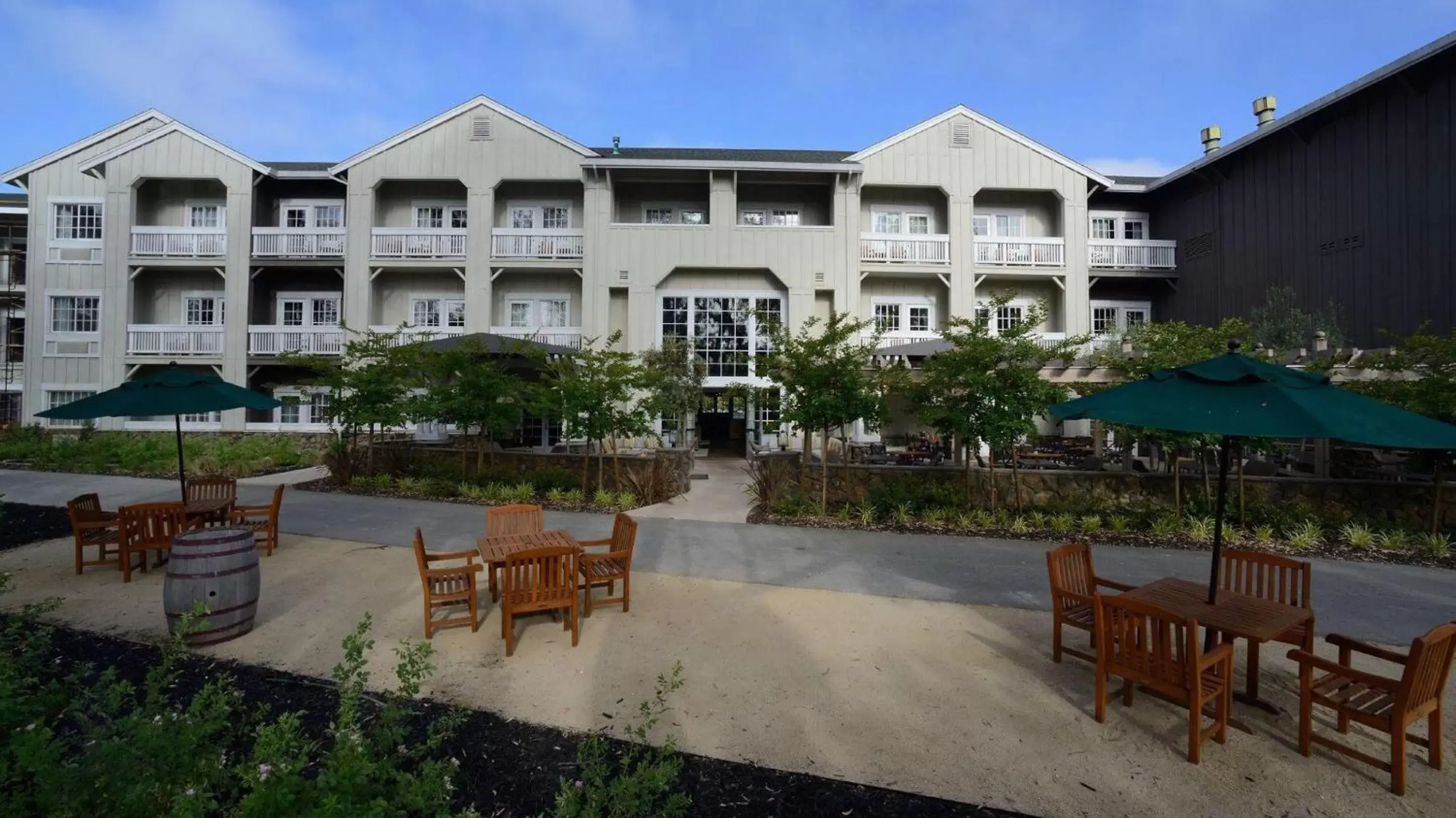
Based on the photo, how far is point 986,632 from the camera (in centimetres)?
548

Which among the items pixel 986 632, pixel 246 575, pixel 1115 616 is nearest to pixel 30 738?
pixel 246 575

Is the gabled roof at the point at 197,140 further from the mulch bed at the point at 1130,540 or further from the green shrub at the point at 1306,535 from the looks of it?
the green shrub at the point at 1306,535

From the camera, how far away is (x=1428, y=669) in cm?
335

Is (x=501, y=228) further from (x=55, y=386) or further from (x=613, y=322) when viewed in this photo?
(x=55, y=386)

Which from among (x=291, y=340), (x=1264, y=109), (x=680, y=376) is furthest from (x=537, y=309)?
(x=1264, y=109)

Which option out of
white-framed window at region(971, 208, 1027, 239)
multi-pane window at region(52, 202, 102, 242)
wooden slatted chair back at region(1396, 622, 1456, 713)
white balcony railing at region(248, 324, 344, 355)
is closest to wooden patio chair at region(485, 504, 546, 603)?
wooden slatted chair back at region(1396, 622, 1456, 713)

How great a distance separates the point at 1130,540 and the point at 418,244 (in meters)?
21.4

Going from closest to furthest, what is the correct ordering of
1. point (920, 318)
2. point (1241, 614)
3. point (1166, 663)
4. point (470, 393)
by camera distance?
1. point (1166, 663)
2. point (1241, 614)
3. point (470, 393)
4. point (920, 318)

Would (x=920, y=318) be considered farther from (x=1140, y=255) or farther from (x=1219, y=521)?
(x=1219, y=521)

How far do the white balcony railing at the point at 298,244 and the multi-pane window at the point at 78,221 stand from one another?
591 cm

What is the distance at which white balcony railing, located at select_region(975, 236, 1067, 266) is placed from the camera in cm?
2095

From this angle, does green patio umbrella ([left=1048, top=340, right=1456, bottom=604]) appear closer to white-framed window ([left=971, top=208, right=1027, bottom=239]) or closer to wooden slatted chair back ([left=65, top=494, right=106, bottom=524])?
wooden slatted chair back ([left=65, top=494, right=106, bottom=524])

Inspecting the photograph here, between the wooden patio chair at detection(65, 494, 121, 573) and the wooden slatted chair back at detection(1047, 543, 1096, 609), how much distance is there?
30.0ft

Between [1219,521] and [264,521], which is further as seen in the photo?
[264,521]
